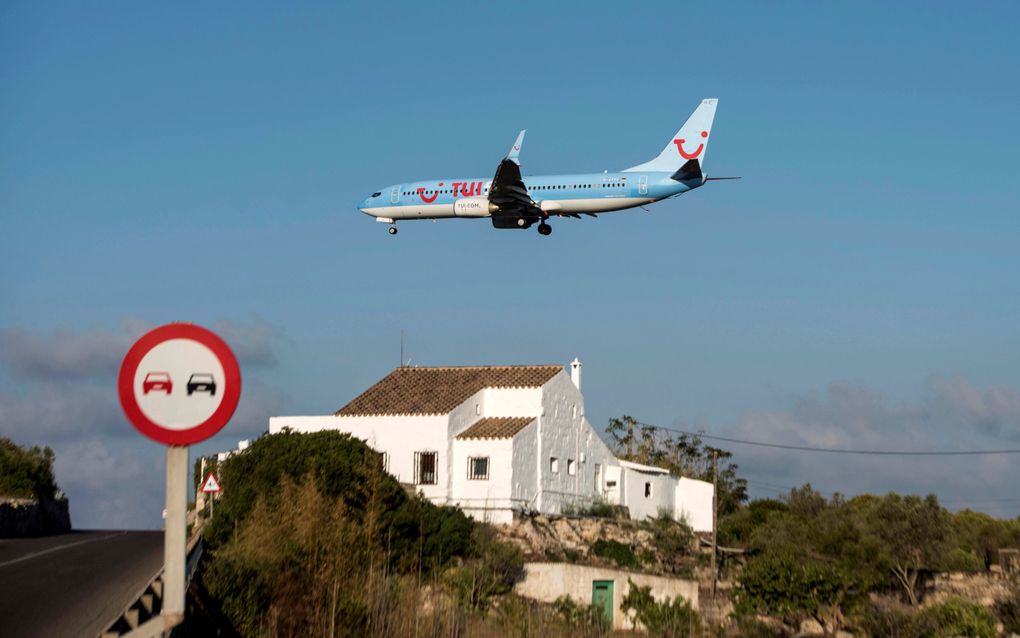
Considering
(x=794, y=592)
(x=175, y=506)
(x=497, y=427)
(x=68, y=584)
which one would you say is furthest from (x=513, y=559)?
(x=175, y=506)

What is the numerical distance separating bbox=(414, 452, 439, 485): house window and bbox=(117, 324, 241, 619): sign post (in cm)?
4634

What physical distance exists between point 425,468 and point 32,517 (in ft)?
50.2

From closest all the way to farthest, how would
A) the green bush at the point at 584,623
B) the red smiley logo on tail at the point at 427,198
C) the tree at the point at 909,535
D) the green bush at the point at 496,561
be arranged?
the green bush at the point at 584,623 < the green bush at the point at 496,561 < the red smiley logo on tail at the point at 427,198 < the tree at the point at 909,535

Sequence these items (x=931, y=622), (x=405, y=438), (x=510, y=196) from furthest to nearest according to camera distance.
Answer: (x=405, y=438), (x=510, y=196), (x=931, y=622)

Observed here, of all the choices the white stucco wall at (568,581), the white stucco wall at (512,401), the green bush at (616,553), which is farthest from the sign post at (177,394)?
the white stucco wall at (512,401)

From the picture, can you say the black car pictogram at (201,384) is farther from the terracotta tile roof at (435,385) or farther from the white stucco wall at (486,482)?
the terracotta tile roof at (435,385)

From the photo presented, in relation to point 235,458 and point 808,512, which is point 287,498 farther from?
point 808,512

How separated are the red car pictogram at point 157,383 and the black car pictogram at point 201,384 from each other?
0.10 m

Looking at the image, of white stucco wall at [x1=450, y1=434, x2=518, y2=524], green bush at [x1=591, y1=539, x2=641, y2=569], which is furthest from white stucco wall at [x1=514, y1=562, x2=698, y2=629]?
white stucco wall at [x1=450, y1=434, x2=518, y2=524]

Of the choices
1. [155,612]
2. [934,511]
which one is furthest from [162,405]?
[934,511]

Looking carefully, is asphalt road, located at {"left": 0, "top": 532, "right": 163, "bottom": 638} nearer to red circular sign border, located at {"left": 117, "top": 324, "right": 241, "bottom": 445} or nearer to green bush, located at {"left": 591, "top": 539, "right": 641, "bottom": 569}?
red circular sign border, located at {"left": 117, "top": 324, "right": 241, "bottom": 445}

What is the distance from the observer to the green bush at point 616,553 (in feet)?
170

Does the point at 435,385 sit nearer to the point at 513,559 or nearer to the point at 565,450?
the point at 565,450

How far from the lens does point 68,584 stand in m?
20.2
